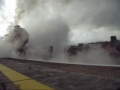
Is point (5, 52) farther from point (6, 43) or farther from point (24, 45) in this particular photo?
point (24, 45)

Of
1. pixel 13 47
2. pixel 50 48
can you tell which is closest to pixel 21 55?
pixel 13 47

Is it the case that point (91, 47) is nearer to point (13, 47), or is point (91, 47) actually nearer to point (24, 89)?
point (13, 47)

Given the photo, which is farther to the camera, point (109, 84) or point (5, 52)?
point (5, 52)

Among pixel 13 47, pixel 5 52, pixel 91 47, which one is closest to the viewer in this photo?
pixel 5 52

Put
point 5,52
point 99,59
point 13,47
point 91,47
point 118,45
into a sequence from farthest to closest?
point 91,47 < point 118,45 < point 99,59 < point 13,47 < point 5,52

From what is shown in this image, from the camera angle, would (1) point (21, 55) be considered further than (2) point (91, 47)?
No

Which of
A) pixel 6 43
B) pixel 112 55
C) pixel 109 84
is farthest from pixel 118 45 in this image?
pixel 109 84

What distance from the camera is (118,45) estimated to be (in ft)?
214

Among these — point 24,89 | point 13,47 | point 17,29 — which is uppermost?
point 17,29

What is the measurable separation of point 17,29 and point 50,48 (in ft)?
80.2

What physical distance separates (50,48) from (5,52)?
85.6 feet

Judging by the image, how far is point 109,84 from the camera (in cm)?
450

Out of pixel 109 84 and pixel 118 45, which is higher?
pixel 118 45

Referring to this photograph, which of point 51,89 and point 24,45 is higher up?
point 24,45
